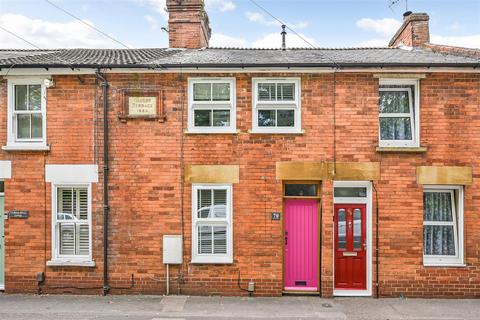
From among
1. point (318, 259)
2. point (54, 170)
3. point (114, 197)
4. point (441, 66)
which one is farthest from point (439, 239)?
point (54, 170)

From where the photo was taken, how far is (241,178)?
8352mm

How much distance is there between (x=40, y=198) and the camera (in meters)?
8.41

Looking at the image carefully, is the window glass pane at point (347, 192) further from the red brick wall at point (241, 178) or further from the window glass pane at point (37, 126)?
the window glass pane at point (37, 126)

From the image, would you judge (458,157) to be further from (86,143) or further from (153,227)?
(86,143)

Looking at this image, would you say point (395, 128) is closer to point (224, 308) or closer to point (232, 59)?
point (232, 59)

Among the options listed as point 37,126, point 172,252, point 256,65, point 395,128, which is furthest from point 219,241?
point 37,126

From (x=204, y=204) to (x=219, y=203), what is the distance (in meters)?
0.35

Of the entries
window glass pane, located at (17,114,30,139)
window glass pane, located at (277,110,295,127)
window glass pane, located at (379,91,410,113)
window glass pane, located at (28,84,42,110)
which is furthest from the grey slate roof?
window glass pane, located at (17,114,30,139)

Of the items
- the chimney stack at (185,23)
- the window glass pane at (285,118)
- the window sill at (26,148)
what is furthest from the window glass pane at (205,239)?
the chimney stack at (185,23)

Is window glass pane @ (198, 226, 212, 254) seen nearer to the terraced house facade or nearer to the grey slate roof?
the terraced house facade

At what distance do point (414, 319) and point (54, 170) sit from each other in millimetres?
8358

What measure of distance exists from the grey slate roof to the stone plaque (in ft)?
2.49

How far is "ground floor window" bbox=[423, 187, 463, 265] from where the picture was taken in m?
8.43

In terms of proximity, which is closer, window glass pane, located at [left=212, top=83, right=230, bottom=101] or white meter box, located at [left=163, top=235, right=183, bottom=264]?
white meter box, located at [left=163, top=235, right=183, bottom=264]
